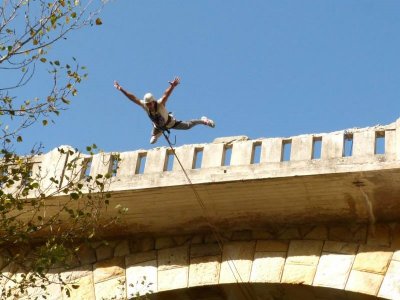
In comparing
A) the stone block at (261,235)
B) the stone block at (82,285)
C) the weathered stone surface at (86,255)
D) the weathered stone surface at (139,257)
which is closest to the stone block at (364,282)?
the stone block at (261,235)

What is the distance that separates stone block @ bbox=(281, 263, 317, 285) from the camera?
30.5ft

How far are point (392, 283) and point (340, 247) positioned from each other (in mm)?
765

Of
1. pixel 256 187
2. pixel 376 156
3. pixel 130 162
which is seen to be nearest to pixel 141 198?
pixel 130 162

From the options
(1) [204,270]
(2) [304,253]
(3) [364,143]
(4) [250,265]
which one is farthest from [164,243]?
(3) [364,143]

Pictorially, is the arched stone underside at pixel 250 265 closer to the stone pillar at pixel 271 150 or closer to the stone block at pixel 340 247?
the stone block at pixel 340 247

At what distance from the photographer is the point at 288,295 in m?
9.89

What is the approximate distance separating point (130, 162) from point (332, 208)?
2.48 metres

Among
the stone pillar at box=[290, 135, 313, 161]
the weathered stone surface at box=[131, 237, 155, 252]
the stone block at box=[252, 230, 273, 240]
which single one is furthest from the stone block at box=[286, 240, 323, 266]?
the weathered stone surface at box=[131, 237, 155, 252]

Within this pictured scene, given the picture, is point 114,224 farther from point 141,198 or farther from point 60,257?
point 60,257

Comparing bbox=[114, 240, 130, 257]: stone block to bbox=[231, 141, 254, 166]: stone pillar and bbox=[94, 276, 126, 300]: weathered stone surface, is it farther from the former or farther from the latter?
bbox=[231, 141, 254, 166]: stone pillar

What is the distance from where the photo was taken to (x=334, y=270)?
30.2 feet

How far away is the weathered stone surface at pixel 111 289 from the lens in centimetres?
1027

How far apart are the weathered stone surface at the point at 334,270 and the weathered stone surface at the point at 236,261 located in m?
0.86

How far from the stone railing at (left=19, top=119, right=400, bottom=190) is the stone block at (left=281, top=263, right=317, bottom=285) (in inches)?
43.1
